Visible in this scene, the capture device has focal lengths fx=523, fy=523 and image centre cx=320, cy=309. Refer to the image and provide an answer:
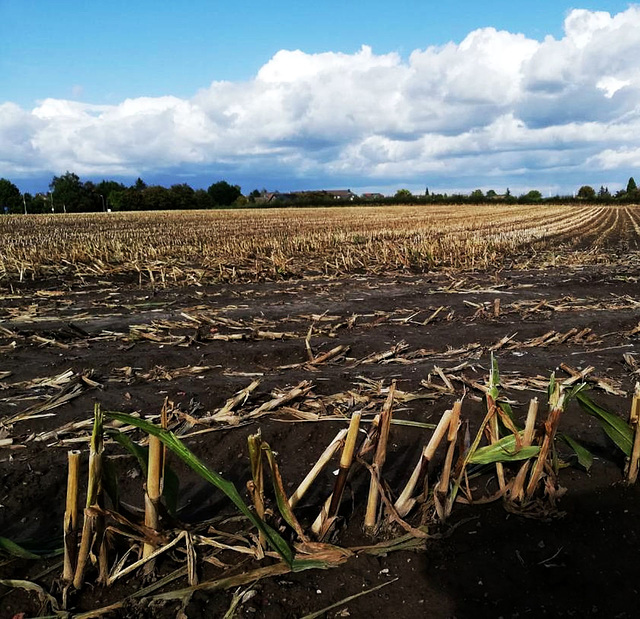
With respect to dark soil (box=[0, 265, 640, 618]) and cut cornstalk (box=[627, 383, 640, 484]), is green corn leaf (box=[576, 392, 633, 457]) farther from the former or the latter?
dark soil (box=[0, 265, 640, 618])

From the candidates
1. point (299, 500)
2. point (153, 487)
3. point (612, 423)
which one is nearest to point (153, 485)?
point (153, 487)

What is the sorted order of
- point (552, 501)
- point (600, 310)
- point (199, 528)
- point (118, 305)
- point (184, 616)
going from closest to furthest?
point (184, 616), point (199, 528), point (552, 501), point (600, 310), point (118, 305)

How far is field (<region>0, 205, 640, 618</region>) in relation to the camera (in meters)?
2.36

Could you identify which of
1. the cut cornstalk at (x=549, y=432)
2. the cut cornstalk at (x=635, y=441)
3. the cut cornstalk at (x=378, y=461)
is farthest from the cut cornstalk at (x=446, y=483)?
the cut cornstalk at (x=635, y=441)

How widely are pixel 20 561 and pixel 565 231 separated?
2673cm

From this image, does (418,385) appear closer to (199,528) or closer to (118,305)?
(199,528)

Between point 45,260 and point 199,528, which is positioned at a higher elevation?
point 45,260

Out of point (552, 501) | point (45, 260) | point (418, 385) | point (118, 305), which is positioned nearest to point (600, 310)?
point (418, 385)

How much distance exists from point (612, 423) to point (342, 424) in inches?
67.6

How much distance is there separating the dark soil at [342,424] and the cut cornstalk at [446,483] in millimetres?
84

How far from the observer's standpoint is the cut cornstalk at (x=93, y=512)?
7.33ft

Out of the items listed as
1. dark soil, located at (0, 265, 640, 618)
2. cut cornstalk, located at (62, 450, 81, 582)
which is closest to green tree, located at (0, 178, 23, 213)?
dark soil, located at (0, 265, 640, 618)

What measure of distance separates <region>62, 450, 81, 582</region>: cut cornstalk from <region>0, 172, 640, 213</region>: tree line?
8221 cm

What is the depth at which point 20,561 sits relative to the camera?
2.52 meters
